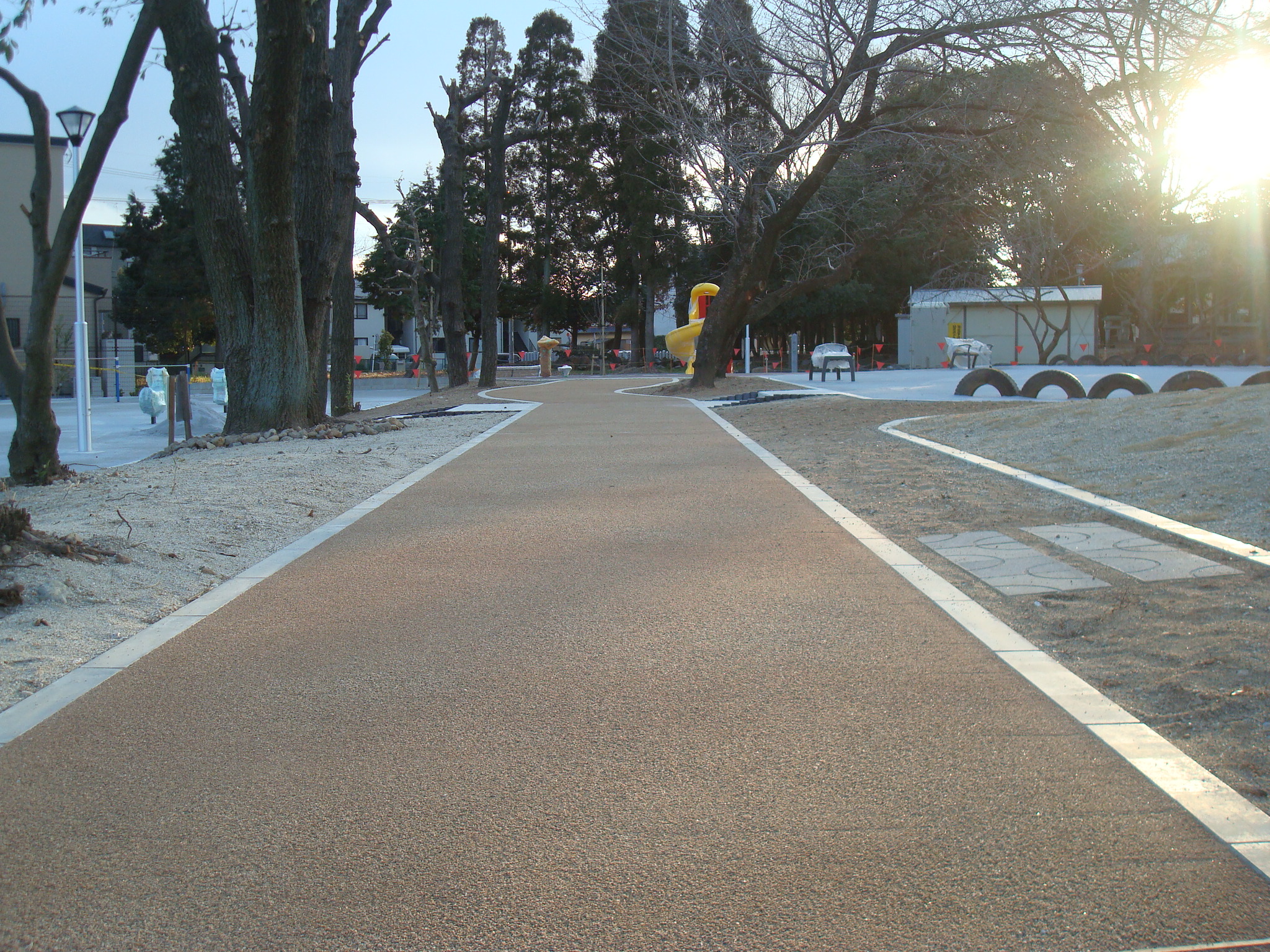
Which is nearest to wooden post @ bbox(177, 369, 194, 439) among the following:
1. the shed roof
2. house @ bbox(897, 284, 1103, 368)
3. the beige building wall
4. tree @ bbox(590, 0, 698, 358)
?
tree @ bbox(590, 0, 698, 358)

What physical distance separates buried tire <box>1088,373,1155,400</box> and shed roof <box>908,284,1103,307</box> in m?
30.4

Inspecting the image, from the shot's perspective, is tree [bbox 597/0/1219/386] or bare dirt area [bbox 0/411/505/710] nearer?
bare dirt area [bbox 0/411/505/710]

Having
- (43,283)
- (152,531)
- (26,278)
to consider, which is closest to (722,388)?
(43,283)

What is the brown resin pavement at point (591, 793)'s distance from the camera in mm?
2668

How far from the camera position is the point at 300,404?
16109 mm

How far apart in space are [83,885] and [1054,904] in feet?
7.94

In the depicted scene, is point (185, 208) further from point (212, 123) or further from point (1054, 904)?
point (1054, 904)

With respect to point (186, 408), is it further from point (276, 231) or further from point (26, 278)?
point (26, 278)

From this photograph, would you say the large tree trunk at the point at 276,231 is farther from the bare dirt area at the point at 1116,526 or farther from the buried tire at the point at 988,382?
the buried tire at the point at 988,382

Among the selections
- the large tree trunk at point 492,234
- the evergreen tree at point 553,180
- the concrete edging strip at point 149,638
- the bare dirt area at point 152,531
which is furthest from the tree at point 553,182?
the concrete edging strip at point 149,638

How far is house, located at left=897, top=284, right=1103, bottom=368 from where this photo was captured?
46.3 meters

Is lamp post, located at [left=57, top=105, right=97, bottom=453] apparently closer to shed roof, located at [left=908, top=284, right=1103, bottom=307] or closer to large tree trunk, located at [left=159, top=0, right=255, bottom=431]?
large tree trunk, located at [left=159, top=0, right=255, bottom=431]

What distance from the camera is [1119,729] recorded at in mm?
3811

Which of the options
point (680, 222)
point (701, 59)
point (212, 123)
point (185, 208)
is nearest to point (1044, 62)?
point (701, 59)
